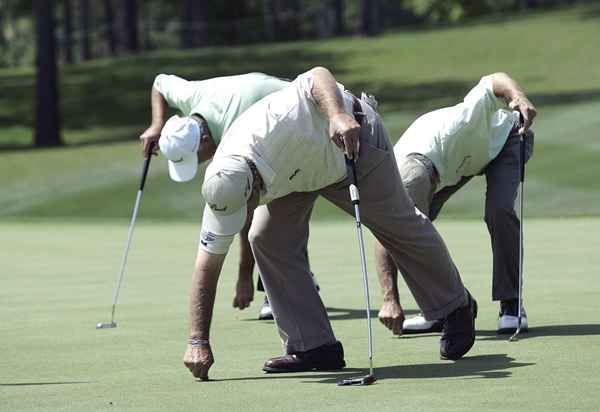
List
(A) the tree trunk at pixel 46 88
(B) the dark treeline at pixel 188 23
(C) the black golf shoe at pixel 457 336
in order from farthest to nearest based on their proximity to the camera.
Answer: (B) the dark treeline at pixel 188 23 < (A) the tree trunk at pixel 46 88 < (C) the black golf shoe at pixel 457 336

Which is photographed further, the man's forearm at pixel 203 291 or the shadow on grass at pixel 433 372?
the man's forearm at pixel 203 291

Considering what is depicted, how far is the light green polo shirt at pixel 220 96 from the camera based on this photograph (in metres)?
7.39

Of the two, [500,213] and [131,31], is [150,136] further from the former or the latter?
[131,31]

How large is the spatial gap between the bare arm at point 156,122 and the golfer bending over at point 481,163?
4.76ft

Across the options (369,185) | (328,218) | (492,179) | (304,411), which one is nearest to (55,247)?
(328,218)

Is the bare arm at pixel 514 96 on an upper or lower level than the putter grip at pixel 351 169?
upper

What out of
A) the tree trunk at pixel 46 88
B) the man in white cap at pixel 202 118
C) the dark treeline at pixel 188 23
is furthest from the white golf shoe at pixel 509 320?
the tree trunk at pixel 46 88

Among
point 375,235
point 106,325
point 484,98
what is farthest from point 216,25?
point 375,235

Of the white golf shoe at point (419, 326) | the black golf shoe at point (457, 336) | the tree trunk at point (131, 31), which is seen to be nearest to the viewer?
the black golf shoe at point (457, 336)

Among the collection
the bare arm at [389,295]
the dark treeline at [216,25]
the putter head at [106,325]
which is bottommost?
the dark treeline at [216,25]

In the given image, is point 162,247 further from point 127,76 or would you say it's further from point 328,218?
point 127,76

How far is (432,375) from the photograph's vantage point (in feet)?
19.9

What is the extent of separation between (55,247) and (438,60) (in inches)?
1164

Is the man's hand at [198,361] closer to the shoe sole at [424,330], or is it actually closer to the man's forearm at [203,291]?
the man's forearm at [203,291]
